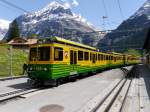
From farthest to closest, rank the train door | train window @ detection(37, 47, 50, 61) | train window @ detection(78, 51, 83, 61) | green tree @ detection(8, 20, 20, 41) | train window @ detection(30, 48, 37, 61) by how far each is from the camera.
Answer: green tree @ detection(8, 20, 20, 41) → train window @ detection(78, 51, 83, 61) → the train door → train window @ detection(30, 48, 37, 61) → train window @ detection(37, 47, 50, 61)

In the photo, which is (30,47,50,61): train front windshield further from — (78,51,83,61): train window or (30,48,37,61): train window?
(78,51,83,61): train window

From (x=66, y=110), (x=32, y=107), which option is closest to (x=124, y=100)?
(x=66, y=110)

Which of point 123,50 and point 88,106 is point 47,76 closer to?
point 88,106

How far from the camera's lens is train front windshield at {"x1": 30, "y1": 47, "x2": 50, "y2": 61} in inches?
670

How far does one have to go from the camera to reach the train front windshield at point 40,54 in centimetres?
1702

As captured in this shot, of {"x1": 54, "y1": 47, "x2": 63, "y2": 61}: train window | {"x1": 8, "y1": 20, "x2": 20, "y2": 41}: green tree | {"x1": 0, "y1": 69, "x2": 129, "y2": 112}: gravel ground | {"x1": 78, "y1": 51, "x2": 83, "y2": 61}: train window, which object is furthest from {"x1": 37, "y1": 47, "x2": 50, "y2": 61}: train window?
{"x1": 8, "y1": 20, "x2": 20, "y2": 41}: green tree

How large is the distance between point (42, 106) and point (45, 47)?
259 inches

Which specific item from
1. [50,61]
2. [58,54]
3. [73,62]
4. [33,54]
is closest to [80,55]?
[73,62]

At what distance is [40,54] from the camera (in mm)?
17375

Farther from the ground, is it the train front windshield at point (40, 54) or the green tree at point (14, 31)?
the green tree at point (14, 31)

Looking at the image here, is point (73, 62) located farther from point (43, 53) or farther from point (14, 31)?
point (14, 31)

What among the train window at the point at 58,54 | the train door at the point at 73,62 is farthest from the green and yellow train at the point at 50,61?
the train door at the point at 73,62

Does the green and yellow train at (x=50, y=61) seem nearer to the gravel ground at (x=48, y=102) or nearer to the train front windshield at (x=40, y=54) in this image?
the train front windshield at (x=40, y=54)

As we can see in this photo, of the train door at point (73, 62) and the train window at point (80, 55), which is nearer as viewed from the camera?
the train door at point (73, 62)
